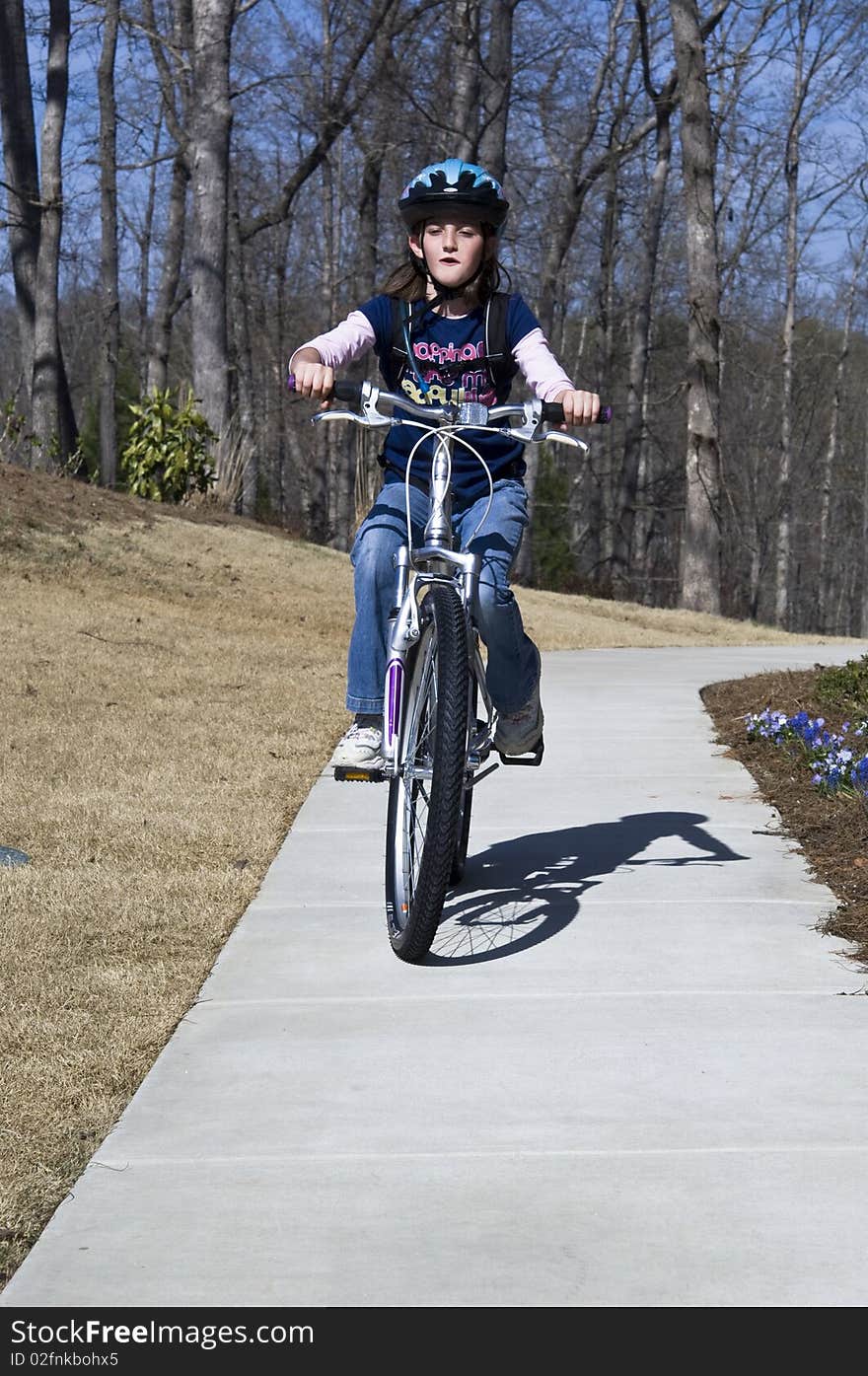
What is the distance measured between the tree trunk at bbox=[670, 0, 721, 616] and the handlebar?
1600cm

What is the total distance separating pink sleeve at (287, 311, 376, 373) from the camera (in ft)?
15.9

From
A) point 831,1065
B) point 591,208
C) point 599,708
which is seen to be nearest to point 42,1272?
point 831,1065

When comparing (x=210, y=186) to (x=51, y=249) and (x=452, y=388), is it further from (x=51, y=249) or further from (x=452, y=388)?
(x=452, y=388)

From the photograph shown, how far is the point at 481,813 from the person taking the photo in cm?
688

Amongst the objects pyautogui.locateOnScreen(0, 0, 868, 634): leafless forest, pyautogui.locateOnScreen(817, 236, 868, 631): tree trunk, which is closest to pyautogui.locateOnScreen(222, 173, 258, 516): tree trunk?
pyautogui.locateOnScreen(0, 0, 868, 634): leafless forest

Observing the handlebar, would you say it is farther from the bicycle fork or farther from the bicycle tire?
the bicycle tire

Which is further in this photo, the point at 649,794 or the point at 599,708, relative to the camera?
the point at 599,708

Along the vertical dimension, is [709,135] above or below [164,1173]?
above

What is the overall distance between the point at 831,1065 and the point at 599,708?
6224 mm

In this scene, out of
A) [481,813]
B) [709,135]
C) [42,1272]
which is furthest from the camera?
[709,135]

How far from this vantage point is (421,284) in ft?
16.9

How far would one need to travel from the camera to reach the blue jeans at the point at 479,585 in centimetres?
485

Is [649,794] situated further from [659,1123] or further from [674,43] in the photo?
[674,43]

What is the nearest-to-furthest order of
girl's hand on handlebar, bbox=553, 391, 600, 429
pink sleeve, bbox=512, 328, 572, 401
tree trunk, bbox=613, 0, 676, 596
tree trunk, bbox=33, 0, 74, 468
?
girl's hand on handlebar, bbox=553, 391, 600, 429
pink sleeve, bbox=512, 328, 572, 401
tree trunk, bbox=33, 0, 74, 468
tree trunk, bbox=613, 0, 676, 596
